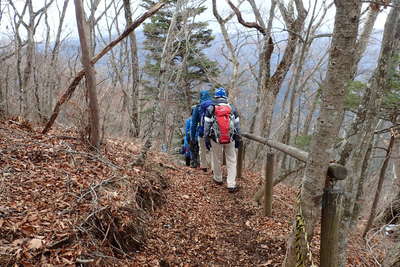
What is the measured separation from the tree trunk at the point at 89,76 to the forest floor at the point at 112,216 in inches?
12.1

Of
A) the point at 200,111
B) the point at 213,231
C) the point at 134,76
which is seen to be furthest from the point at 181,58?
the point at 213,231

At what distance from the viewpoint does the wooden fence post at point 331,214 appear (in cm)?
212

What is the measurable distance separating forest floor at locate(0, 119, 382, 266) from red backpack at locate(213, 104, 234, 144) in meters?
1.09

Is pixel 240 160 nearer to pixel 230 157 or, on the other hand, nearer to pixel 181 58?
pixel 230 157

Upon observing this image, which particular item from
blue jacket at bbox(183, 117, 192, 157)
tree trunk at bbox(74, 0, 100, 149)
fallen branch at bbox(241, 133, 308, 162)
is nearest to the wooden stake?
fallen branch at bbox(241, 133, 308, 162)

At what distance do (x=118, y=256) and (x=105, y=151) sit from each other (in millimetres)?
2582

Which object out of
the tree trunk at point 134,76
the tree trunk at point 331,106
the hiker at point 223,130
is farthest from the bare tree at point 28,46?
the tree trunk at point 331,106

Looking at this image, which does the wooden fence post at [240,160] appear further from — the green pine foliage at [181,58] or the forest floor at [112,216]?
the green pine foliage at [181,58]

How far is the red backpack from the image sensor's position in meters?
5.21

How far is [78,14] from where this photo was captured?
4.40m

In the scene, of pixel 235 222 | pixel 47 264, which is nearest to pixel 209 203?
pixel 235 222

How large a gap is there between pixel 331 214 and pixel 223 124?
3.15 m

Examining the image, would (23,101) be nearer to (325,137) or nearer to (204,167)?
(204,167)

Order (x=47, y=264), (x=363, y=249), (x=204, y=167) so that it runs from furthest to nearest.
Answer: (x=204, y=167) < (x=363, y=249) < (x=47, y=264)
